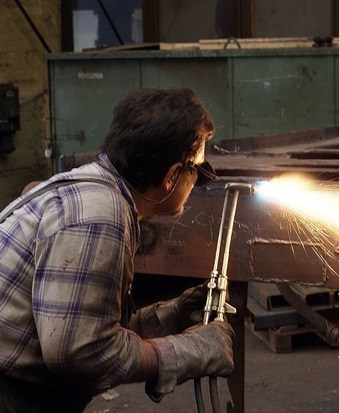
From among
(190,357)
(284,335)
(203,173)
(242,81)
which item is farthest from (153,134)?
(242,81)

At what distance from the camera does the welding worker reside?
2.36 m

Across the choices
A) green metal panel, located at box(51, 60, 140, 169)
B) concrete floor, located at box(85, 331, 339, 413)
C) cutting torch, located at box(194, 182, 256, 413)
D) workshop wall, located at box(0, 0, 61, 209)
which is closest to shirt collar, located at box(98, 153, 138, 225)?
cutting torch, located at box(194, 182, 256, 413)

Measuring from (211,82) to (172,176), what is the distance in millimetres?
5469

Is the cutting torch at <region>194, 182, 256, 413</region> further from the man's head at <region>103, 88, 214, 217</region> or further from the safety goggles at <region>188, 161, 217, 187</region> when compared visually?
the man's head at <region>103, 88, 214, 217</region>

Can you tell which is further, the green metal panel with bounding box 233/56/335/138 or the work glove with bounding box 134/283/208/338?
the green metal panel with bounding box 233/56/335/138

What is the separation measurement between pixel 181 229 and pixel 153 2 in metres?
6.72

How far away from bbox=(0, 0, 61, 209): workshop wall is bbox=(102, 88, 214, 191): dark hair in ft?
21.6

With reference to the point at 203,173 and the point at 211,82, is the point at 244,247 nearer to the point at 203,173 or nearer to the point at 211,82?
the point at 203,173

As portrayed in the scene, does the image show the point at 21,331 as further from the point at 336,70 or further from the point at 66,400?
the point at 336,70

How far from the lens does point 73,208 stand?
2389 millimetres

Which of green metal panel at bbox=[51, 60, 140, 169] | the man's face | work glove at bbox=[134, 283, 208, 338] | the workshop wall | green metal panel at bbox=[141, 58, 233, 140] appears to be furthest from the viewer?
the workshop wall

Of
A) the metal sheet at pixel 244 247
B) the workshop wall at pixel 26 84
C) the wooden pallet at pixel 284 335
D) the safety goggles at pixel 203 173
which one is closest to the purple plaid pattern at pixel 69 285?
the safety goggles at pixel 203 173

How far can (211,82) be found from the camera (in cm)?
803

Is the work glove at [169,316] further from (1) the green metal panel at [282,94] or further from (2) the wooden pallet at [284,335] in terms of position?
(1) the green metal panel at [282,94]
